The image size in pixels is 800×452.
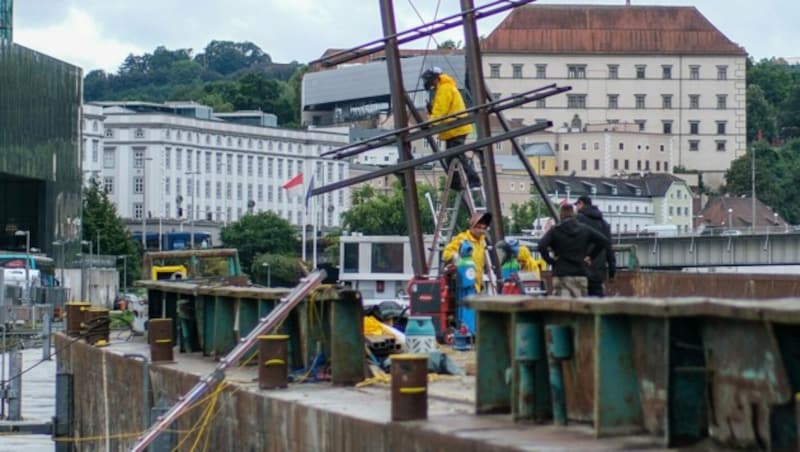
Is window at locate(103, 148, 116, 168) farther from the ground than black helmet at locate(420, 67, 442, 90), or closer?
farther from the ground

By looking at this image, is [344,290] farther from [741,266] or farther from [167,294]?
[741,266]

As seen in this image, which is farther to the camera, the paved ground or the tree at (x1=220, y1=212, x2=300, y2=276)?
the tree at (x1=220, y1=212, x2=300, y2=276)

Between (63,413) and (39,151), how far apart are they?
74.2 m

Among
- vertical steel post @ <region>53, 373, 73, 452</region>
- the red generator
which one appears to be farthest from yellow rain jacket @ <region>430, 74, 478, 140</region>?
vertical steel post @ <region>53, 373, 73, 452</region>

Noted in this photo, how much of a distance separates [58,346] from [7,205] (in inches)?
2872

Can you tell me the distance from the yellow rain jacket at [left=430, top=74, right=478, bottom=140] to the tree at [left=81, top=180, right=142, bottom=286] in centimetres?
11286

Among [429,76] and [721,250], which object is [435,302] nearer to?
[429,76]

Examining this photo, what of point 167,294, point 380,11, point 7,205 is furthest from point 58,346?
point 7,205

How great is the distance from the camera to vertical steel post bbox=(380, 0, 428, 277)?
27828 mm

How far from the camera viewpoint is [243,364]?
22266 millimetres

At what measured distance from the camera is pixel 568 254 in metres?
21.7

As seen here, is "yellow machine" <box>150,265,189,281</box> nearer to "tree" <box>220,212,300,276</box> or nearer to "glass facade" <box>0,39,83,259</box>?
"glass facade" <box>0,39,83,259</box>

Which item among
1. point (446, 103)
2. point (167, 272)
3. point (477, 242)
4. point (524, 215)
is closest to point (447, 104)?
point (446, 103)

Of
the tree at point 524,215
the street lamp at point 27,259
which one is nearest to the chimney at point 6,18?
the street lamp at point 27,259
